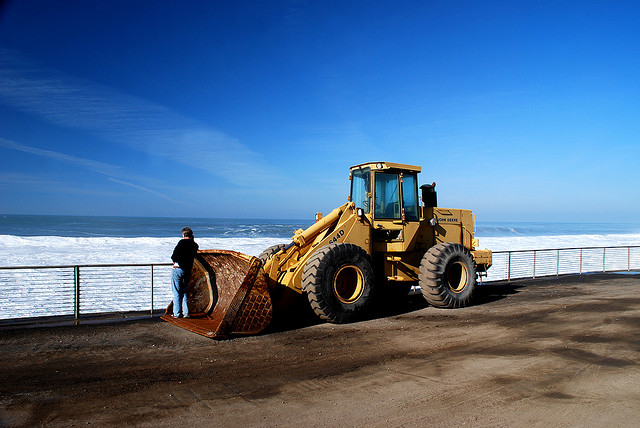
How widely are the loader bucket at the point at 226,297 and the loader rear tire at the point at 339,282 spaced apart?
0.92m

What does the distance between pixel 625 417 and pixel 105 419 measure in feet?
16.2

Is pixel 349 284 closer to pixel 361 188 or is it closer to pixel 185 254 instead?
pixel 361 188

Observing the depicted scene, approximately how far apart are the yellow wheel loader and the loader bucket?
0.02m

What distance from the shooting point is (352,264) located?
8.47 m

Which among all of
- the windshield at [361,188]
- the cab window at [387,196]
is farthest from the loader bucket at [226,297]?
the cab window at [387,196]

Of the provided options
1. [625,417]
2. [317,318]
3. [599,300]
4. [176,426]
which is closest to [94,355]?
[176,426]

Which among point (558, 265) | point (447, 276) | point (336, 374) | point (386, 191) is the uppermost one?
point (386, 191)

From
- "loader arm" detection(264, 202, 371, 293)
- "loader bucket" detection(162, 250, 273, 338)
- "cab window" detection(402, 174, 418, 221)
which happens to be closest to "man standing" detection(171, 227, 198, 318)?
"loader bucket" detection(162, 250, 273, 338)

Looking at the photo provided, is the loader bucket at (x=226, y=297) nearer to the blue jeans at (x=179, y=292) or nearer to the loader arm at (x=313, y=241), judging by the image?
the blue jeans at (x=179, y=292)

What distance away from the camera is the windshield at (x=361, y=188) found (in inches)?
381

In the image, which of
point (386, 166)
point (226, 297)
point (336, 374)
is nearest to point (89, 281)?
point (226, 297)

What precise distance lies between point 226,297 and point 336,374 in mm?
3656

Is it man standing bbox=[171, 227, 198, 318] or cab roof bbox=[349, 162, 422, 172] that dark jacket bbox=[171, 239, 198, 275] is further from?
cab roof bbox=[349, 162, 422, 172]

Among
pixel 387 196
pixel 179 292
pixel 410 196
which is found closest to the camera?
pixel 179 292
